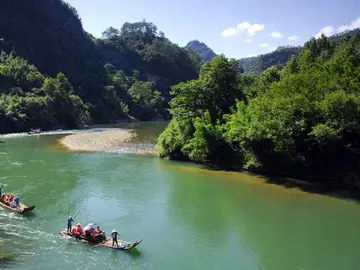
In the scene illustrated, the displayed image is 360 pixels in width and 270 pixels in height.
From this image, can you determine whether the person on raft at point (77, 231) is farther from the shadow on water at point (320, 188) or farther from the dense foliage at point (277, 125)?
the dense foliage at point (277, 125)

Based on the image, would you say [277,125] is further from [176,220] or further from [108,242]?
[108,242]

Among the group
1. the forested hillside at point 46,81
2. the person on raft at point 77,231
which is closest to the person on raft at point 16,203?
the person on raft at point 77,231

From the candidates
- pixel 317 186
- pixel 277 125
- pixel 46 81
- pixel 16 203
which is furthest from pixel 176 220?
pixel 46 81

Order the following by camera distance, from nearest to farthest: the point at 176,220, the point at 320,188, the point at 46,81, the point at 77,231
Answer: the point at 77,231 < the point at 176,220 < the point at 320,188 < the point at 46,81

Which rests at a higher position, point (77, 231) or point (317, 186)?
point (317, 186)

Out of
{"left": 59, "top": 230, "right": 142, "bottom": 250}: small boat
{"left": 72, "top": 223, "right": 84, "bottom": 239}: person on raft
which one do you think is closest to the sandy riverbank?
{"left": 72, "top": 223, "right": 84, "bottom": 239}: person on raft

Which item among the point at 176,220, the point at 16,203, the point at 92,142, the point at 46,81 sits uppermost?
the point at 46,81
